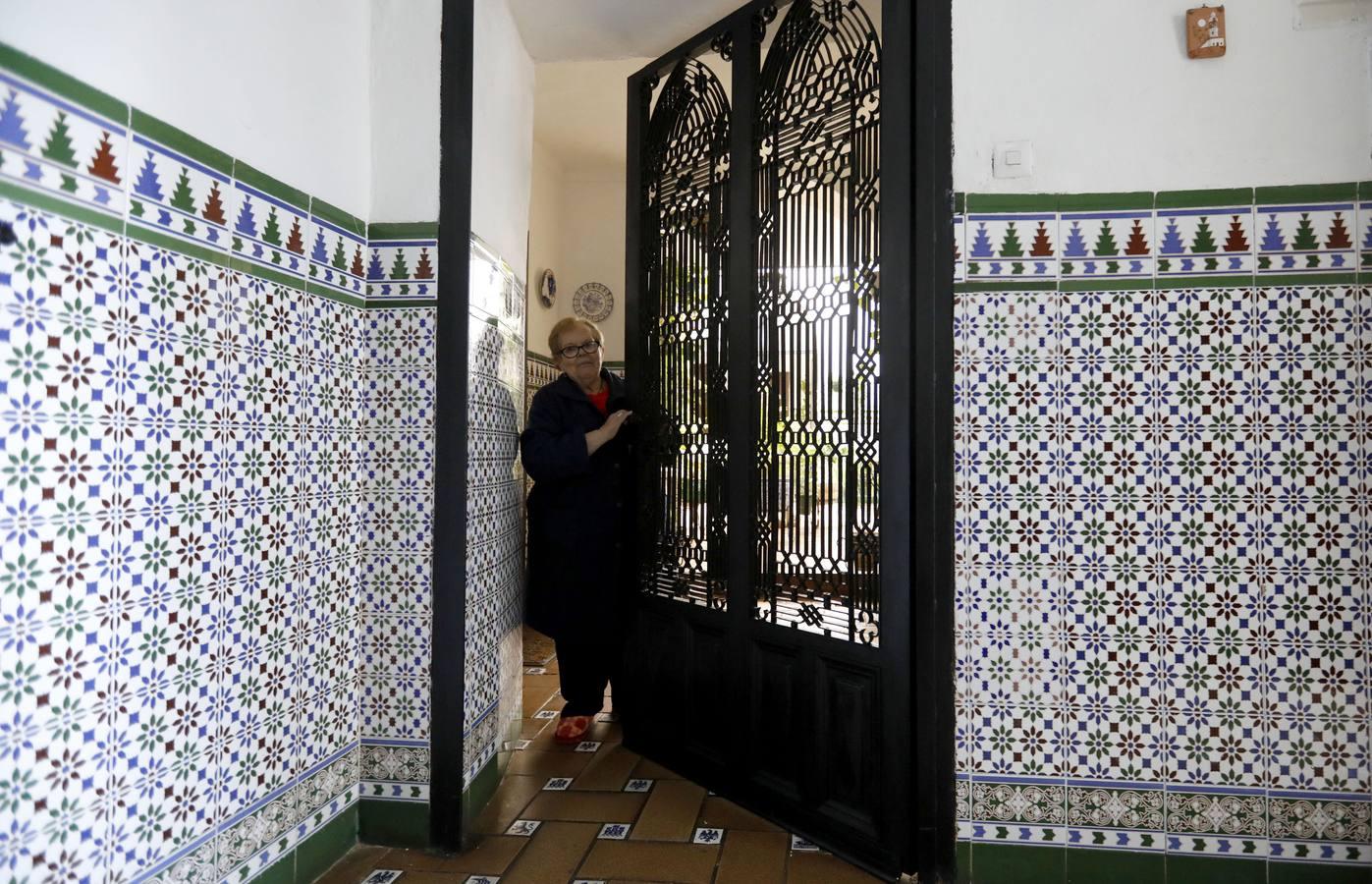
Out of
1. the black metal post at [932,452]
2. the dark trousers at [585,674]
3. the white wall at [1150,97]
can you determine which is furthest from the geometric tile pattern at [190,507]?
the white wall at [1150,97]

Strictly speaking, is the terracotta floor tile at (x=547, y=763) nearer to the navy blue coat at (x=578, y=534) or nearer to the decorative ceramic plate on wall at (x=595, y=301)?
the navy blue coat at (x=578, y=534)

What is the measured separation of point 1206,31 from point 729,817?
2579 millimetres

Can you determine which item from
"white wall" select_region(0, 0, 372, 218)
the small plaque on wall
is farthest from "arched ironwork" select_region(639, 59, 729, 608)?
the small plaque on wall

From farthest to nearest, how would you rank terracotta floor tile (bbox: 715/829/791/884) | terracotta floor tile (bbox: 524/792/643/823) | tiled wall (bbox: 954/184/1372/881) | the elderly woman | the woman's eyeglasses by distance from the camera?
the woman's eyeglasses, the elderly woman, terracotta floor tile (bbox: 524/792/643/823), terracotta floor tile (bbox: 715/829/791/884), tiled wall (bbox: 954/184/1372/881)

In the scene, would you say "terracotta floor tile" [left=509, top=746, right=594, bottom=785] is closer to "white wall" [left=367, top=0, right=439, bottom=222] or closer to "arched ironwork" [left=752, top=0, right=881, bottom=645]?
"arched ironwork" [left=752, top=0, right=881, bottom=645]

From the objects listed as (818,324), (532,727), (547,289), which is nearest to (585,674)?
(532,727)

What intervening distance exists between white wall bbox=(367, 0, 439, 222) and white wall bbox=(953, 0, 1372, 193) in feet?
4.88

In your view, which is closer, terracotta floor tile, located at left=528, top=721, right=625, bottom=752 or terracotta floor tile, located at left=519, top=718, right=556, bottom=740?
terracotta floor tile, located at left=528, top=721, right=625, bottom=752

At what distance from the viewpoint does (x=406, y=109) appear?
99.4 inches

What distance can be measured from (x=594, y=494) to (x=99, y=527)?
6.21ft

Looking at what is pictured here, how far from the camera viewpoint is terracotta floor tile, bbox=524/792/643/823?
2707 mm

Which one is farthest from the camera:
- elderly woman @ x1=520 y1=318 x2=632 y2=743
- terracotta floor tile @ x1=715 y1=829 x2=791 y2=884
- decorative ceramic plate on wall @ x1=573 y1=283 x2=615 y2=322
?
decorative ceramic plate on wall @ x1=573 y1=283 x2=615 y2=322

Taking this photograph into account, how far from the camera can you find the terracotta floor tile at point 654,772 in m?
3.04

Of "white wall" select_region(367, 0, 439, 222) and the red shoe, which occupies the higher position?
"white wall" select_region(367, 0, 439, 222)
